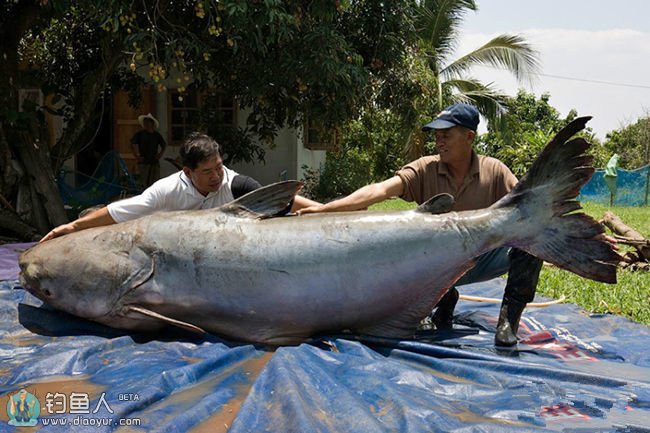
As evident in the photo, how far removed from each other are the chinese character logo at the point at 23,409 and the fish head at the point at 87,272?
0.78 metres

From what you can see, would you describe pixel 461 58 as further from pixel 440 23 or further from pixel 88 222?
pixel 88 222

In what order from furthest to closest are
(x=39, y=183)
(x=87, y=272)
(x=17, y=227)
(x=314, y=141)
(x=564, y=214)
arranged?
(x=314, y=141)
(x=39, y=183)
(x=17, y=227)
(x=87, y=272)
(x=564, y=214)

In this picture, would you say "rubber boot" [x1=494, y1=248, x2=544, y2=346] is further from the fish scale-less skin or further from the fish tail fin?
the fish scale-less skin

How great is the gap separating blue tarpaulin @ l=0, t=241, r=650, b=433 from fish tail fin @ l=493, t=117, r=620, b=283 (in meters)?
0.50

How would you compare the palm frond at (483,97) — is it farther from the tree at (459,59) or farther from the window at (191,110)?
the window at (191,110)

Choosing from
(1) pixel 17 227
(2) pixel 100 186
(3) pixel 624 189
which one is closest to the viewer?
(1) pixel 17 227

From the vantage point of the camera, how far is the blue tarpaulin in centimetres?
228

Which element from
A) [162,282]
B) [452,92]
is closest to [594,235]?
[162,282]

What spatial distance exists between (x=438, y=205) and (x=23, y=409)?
6.57 feet

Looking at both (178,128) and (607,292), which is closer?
(607,292)

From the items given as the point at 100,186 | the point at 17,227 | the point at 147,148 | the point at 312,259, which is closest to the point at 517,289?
the point at 312,259

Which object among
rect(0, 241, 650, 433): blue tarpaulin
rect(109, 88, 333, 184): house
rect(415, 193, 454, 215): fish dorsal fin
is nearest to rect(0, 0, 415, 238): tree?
rect(109, 88, 333, 184): house

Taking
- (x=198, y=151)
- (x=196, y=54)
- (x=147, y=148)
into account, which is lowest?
(x=198, y=151)

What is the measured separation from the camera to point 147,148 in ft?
35.3
